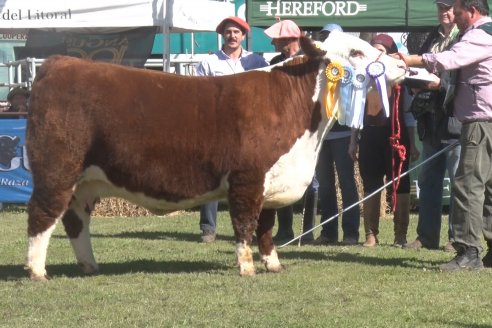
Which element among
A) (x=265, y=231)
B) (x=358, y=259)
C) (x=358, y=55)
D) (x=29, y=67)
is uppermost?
(x=358, y=55)

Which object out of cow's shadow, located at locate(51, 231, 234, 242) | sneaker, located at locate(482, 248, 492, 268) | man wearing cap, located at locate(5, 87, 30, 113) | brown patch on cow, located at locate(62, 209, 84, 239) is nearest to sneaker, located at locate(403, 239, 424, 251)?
sneaker, located at locate(482, 248, 492, 268)

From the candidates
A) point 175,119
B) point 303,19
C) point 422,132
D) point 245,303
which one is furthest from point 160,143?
point 303,19

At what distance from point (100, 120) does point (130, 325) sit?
208cm

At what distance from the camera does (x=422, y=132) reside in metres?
10.7

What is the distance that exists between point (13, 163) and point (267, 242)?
7.62 m

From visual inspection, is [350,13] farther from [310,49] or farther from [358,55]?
[310,49]

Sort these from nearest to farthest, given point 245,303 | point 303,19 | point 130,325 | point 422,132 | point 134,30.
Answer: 1. point 130,325
2. point 245,303
3. point 422,132
4. point 303,19
5. point 134,30

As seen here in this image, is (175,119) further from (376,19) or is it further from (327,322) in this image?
(376,19)

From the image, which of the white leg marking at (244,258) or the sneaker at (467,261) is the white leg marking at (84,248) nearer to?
the white leg marking at (244,258)

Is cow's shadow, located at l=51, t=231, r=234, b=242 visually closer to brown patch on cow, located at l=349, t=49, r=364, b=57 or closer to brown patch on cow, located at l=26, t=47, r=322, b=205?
brown patch on cow, located at l=26, t=47, r=322, b=205

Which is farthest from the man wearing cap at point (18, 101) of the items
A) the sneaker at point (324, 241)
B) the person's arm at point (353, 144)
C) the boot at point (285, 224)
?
the person's arm at point (353, 144)

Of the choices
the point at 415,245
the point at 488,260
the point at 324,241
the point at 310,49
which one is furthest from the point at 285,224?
the point at 310,49

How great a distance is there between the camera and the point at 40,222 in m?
8.24

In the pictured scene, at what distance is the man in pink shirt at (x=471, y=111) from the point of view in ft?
27.6
